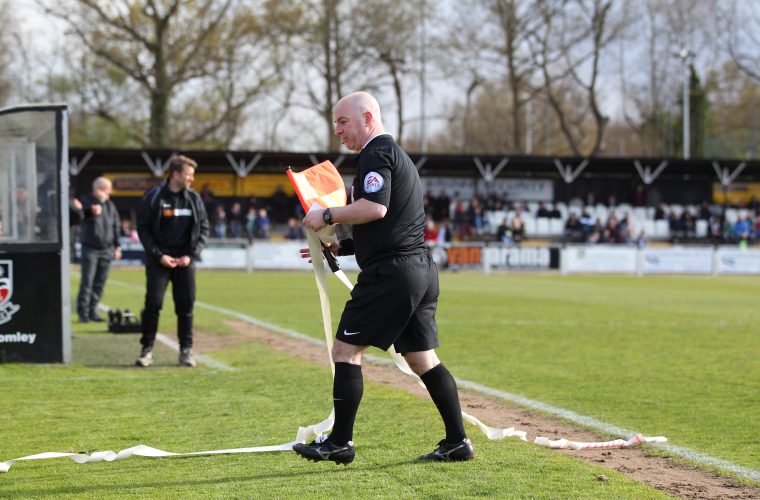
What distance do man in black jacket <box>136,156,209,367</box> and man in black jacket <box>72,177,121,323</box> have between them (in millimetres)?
4613

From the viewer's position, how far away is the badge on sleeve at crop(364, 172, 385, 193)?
5.00m

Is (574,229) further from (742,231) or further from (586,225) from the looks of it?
(742,231)

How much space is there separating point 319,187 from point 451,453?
167cm

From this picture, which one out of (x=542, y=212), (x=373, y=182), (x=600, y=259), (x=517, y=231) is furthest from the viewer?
(x=542, y=212)

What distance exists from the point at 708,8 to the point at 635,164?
18849 millimetres

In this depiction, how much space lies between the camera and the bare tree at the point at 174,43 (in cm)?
4153

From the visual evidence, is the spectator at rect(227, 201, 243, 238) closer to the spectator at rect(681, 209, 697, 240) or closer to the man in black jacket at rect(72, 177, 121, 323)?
the spectator at rect(681, 209, 697, 240)

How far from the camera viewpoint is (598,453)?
5719 mm

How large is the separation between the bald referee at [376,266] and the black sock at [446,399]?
7cm

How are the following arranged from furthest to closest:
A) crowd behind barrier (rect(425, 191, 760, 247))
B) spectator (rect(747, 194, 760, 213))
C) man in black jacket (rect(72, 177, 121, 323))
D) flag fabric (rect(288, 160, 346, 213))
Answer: spectator (rect(747, 194, 760, 213)), crowd behind barrier (rect(425, 191, 760, 247)), man in black jacket (rect(72, 177, 121, 323)), flag fabric (rect(288, 160, 346, 213))

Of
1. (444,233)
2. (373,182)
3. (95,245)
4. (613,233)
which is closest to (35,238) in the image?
(95,245)

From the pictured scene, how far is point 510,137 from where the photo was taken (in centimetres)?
7112

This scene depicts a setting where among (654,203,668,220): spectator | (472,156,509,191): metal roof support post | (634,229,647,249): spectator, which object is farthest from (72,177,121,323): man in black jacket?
(654,203,668,220): spectator

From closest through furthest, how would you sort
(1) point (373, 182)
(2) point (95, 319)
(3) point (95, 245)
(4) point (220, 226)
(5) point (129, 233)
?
(1) point (373, 182)
(3) point (95, 245)
(2) point (95, 319)
(5) point (129, 233)
(4) point (220, 226)
